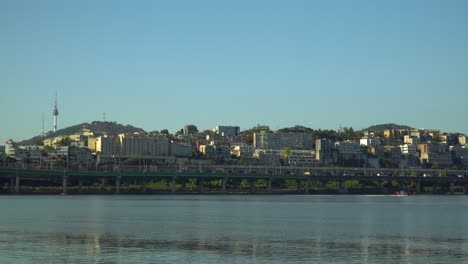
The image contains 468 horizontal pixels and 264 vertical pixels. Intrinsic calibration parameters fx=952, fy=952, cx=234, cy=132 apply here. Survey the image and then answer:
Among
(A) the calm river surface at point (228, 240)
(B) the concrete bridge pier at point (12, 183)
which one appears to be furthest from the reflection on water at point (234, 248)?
(B) the concrete bridge pier at point (12, 183)

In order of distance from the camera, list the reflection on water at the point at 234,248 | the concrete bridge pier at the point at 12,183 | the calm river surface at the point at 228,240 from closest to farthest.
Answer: the calm river surface at the point at 228,240 < the reflection on water at the point at 234,248 < the concrete bridge pier at the point at 12,183

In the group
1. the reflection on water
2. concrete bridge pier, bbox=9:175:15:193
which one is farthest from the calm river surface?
concrete bridge pier, bbox=9:175:15:193

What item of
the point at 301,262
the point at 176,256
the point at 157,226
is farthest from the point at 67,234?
the point at 301,262

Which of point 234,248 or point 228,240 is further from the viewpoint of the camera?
point 228,240

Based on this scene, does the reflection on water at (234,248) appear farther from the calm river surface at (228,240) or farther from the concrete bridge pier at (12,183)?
the concrete bridge pier at (12,183)

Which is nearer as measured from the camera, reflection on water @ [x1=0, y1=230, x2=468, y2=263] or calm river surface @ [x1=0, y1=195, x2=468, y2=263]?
calm river surface @ [x1=0, y1=195, x2=468, y2=263]

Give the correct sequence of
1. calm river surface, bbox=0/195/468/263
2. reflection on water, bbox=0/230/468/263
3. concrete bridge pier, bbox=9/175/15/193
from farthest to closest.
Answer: concrete bridge pier, bbox=9/175/15/193
reflection on water, bbox=0/230/468/263
calm river surface, bbox=0/195/468/263

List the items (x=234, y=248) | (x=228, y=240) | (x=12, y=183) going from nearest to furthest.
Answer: (x=234, y=248) → (x=228, y=240) → (x=12, y=183)

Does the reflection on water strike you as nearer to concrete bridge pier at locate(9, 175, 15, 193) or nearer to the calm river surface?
the calm river surface

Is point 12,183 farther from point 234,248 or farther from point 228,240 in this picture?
point 234,248

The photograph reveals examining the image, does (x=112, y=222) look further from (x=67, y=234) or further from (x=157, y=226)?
(x=67, y=234)

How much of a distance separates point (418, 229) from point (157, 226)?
20145 mm

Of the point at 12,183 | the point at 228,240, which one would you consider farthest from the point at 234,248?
the point at 12,183

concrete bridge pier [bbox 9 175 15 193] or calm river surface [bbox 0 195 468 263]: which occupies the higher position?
concrete bridge pier [bbox 9 175 15 193]
